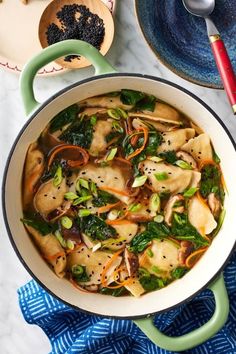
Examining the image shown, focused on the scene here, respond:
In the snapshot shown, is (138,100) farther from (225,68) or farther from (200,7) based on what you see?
(200,7)

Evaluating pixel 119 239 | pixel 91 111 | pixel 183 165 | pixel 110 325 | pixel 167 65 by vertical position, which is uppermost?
pixel 167 65

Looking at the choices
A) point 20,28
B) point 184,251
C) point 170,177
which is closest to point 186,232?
point 184,251

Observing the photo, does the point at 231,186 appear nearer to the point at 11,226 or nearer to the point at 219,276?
the point at 219,276

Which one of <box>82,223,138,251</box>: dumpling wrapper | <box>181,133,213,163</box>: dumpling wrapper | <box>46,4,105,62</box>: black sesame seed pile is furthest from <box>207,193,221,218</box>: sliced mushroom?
<box>46,4,105,62</box>: black sesame seed pile

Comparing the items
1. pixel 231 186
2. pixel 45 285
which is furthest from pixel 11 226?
pixel 231 186

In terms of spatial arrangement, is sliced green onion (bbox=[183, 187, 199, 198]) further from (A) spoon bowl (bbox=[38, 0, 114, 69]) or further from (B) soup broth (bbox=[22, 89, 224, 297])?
(A) spoon bowl (bbox=[38, 0, 114, 69])

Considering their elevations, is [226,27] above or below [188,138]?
above
